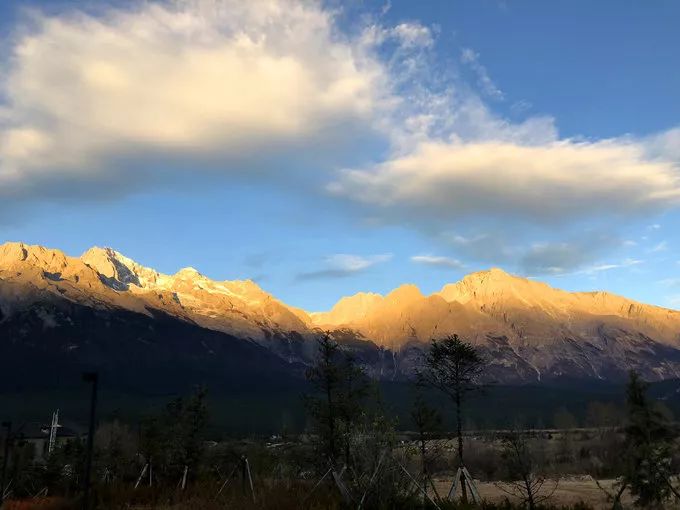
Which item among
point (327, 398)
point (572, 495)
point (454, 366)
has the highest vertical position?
point (454, 366)

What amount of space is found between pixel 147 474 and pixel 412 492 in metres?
34.1

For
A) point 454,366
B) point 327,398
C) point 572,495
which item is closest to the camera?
point 327,398

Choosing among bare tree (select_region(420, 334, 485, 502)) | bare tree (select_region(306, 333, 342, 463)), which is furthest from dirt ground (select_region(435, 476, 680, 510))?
bare tree (select_region(306, 333, 342, 463))

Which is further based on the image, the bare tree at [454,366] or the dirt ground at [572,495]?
the bare tree at [454,366]

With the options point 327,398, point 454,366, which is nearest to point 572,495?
point 454,366

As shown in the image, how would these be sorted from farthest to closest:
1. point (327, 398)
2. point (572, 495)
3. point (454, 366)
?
point (572, 495) < point (454, 366) < point (327, 398)

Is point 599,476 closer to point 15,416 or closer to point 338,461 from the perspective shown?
point 338,461

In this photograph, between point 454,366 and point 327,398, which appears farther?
point 454,366

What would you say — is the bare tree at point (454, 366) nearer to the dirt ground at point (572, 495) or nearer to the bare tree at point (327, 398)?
the dirt ground at point (572, 495)

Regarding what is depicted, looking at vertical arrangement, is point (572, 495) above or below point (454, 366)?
below

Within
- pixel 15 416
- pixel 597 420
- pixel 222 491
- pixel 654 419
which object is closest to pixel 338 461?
pixel 222 491

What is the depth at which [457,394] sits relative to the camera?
127ft

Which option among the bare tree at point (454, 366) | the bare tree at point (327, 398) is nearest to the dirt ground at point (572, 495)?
the bare tree at point (454, 366)

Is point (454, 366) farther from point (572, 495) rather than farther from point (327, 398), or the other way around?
point (572, 495)
